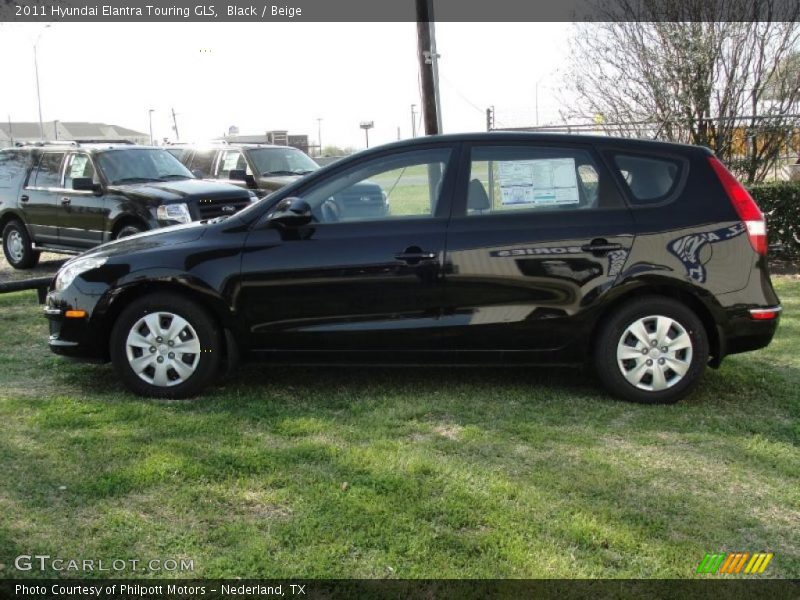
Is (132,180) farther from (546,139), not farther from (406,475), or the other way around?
(406,475)

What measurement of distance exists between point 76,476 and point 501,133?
3.24 metres

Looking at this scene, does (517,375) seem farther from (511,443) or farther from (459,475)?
(459,475)

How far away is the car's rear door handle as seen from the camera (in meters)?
5.07

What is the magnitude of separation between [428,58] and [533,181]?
708 centimetres

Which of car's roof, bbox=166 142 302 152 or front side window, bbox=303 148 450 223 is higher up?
car's roof, bbox=166 142 302 152

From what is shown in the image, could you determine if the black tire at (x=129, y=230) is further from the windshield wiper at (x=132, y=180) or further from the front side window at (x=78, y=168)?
the front side window at (x=78, y=168)

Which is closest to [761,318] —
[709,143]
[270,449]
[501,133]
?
[501,133]

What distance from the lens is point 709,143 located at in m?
13.1

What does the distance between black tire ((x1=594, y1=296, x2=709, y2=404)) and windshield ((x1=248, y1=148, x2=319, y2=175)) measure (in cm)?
964

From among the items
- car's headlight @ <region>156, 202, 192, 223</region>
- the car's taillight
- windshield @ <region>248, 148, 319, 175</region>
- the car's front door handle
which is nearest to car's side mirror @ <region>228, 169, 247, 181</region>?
windshield @ <region>248, 148, 319, 175</region>

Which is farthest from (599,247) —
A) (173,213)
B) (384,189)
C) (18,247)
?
(18,247)

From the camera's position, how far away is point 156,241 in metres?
5.46

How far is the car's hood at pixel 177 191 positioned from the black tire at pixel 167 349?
5058mm

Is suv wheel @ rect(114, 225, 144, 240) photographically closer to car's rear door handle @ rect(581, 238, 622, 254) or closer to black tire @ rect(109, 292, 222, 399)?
black tire @ rect(109, 292, 222, 399)
